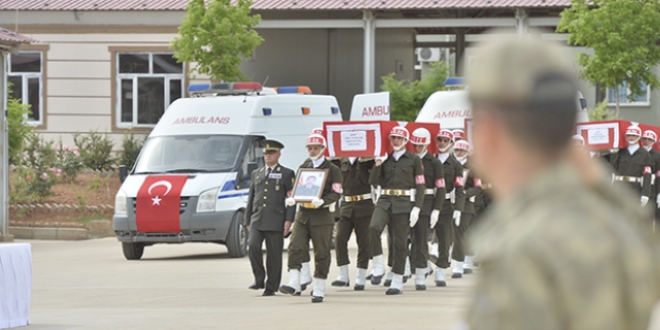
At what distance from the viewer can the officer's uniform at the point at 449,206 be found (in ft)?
53.8

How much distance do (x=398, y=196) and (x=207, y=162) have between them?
20.4 feet

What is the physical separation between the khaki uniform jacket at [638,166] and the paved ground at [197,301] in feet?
17.6

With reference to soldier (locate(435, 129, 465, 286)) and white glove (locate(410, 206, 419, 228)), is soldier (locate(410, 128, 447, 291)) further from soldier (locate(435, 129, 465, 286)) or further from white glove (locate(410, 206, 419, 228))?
white glove (locate(410, 206, 419, 228))

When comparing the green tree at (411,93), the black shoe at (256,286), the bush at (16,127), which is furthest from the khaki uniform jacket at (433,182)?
the green tree at (411,93)

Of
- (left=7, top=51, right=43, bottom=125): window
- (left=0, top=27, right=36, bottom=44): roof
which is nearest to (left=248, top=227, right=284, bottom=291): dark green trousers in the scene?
(left=0, top=27, right=36, bottom=44): roof

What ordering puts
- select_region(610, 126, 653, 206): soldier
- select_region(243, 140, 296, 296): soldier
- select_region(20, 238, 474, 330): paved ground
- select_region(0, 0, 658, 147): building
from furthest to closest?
select_region(0, 0, 658, 147): building < select_region(610, 126, 653, 206): soldier < select_region(243, 140, 296, 296): soldier < select_region(20, 238, 474, 330): paved ground

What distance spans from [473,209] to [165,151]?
551cm

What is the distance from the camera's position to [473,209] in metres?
18.5

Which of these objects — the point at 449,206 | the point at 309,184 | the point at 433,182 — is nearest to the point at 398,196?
the point at 309,184

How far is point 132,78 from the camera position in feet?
112

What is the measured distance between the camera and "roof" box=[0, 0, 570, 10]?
1283 inches

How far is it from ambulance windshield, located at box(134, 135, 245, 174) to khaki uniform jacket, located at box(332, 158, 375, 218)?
4.57m

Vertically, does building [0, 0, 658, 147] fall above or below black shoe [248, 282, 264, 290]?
above

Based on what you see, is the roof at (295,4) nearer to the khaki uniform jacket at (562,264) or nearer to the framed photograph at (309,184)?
the framed photograph at (309,184)
